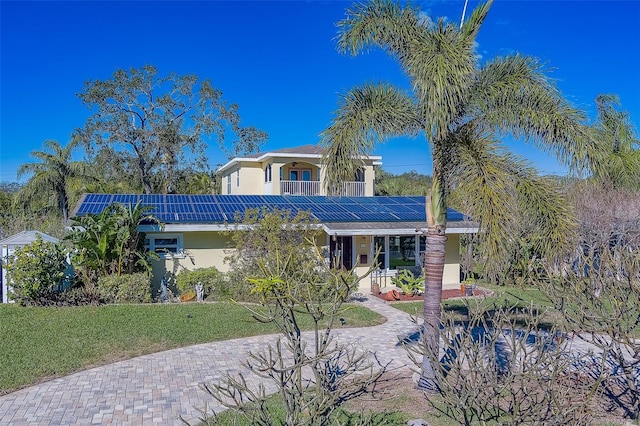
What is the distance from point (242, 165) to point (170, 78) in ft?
37.7

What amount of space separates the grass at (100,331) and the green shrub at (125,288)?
2.19ft

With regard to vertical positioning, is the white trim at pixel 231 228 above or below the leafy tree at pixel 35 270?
above

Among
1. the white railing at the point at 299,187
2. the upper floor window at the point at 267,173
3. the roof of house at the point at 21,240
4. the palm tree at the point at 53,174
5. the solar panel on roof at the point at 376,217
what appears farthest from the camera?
the upper floor window at the point at 267,173

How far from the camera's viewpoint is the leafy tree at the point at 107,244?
15977 millimetres

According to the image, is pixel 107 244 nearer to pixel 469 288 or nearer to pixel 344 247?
pixel 344 247

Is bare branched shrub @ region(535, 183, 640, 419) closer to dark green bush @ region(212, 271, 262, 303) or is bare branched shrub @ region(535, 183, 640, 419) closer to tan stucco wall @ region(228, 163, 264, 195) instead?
dark green bush @ region(212, 271, 262, 303)

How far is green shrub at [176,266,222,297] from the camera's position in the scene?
57.8 ft

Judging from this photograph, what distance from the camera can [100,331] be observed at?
40.7ft

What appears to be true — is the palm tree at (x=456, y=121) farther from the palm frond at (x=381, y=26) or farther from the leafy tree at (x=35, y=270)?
the leafy tree at (x=35, y=270)

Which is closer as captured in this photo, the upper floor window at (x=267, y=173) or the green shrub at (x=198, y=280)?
the green shrub at (x=198, y=280)

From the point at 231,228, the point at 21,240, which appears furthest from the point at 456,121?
the point at 21,240

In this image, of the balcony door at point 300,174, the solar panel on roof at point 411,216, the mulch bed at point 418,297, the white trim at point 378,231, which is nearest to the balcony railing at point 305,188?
the balcony door at point 300,174

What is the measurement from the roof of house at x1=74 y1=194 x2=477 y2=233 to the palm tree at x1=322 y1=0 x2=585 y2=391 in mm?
9302

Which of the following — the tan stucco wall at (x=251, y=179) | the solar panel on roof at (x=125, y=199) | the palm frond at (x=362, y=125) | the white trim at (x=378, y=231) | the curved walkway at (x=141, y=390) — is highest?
the tan stucco wall at (x=251, y=179)
